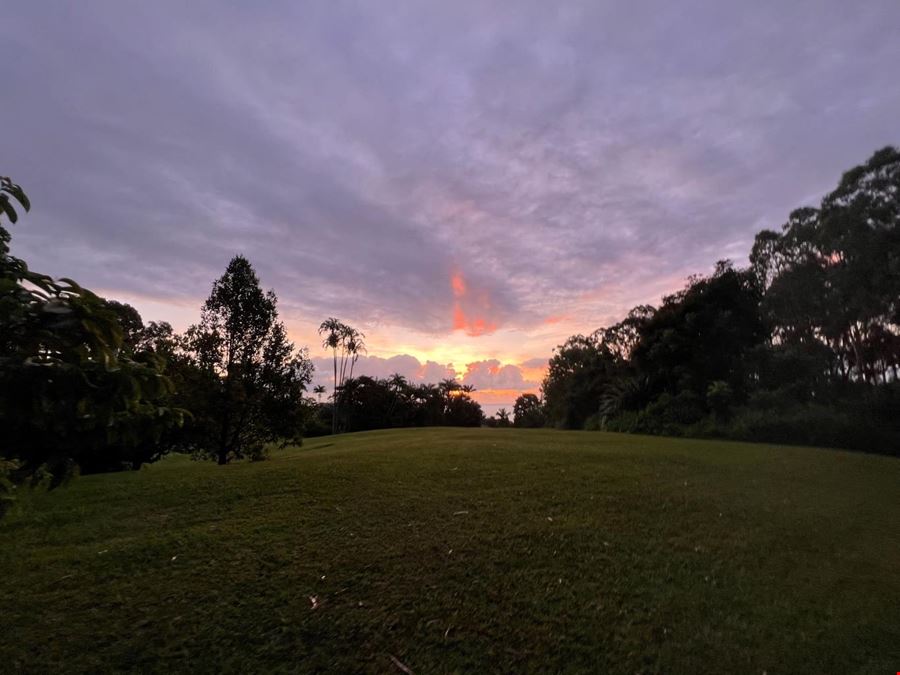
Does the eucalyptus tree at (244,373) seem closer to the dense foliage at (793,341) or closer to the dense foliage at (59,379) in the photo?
the dense foliage at (59,379)

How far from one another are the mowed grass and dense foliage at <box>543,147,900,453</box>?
12.5 metres

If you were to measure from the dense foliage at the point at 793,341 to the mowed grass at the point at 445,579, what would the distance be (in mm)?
12507

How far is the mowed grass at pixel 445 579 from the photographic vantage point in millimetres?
2881

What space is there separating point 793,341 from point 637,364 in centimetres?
807

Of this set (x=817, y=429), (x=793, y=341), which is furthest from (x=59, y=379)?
(x=793, y=341)

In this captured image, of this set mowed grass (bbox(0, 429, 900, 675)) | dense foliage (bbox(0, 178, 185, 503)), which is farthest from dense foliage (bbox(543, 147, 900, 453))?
dense foliage (bbox(0, 178, 185, 503))

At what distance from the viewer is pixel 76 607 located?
127 inches

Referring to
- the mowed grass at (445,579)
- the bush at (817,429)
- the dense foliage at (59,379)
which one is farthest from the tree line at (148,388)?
the bush at (817,429)

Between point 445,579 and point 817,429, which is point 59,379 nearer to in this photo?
point 445,579

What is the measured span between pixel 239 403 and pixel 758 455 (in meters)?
14.4

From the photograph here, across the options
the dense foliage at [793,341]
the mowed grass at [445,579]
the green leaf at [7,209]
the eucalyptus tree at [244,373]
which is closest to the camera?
the green leaf at [7,209]

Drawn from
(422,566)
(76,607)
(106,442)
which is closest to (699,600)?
(422,566)

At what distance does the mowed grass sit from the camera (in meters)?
2.88

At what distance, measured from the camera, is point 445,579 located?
3721mm
